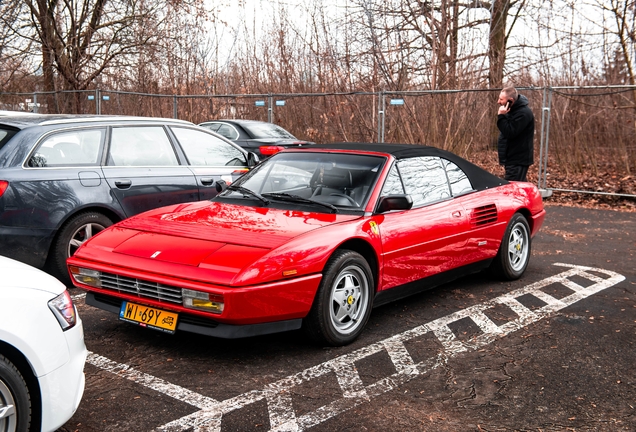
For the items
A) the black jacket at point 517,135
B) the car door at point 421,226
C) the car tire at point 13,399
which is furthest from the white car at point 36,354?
the black jacket at point 517,135

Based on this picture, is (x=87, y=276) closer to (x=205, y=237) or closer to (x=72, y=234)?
(x=205, y=237)

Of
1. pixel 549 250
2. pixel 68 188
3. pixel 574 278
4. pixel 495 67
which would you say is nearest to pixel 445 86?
pixel 495 67

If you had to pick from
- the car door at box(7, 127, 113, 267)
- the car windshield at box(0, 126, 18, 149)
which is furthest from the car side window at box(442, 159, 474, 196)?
the car windshield at box(0, 126, 18, 149)

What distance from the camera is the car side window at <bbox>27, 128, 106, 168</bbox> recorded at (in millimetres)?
6133

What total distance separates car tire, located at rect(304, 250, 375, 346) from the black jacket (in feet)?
16.8

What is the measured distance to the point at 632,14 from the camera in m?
14.5

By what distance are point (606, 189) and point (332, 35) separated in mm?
8724

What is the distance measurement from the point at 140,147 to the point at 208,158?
838mm

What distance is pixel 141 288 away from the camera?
14.3 feet

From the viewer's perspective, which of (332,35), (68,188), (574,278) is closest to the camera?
(68,188)

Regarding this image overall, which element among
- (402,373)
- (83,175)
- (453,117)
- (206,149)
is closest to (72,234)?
(83,175)

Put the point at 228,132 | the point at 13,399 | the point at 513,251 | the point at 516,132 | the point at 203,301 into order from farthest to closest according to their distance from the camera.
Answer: the point at 228,132
the point at 516,132
the point at 513,251
the point at 203,301
the point at 13,399

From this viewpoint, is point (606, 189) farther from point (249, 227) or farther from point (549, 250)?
point (249, 227)

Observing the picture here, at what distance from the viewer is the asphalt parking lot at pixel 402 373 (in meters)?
3.61
